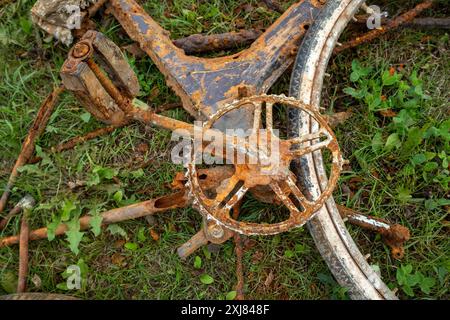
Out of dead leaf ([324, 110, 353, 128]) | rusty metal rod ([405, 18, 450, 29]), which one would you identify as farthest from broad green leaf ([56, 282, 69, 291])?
rusty metal rod ([405, 18, 450, 29])

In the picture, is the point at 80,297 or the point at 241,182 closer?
the point at 241,182

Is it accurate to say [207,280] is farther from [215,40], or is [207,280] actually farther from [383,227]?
[215,40]

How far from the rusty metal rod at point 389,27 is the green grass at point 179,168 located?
136 mm

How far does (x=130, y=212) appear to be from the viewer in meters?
2.57

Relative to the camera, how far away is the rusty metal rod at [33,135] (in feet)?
9.12

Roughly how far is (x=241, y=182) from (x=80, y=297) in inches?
46.8

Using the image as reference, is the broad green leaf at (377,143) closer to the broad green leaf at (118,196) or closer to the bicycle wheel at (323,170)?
the bicycle wheel at (323,170)

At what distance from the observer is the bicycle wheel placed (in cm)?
234

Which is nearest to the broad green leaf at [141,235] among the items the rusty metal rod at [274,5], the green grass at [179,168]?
the green grass at [179,168]

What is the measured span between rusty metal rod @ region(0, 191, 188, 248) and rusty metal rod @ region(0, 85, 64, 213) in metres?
0.28

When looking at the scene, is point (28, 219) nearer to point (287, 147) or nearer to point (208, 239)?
point (208, 239)

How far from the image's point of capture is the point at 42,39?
3010 mm
